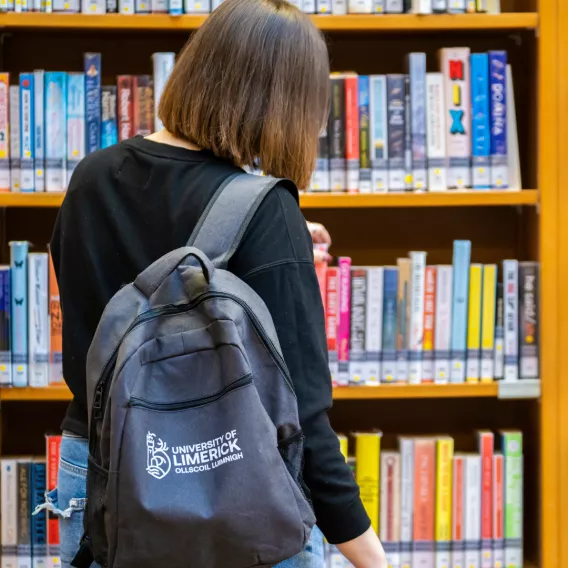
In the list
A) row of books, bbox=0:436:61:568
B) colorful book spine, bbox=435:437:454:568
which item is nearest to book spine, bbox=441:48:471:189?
colorful book spine, bbox=435:437:454:568

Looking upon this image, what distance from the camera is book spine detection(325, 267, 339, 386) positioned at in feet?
6.17

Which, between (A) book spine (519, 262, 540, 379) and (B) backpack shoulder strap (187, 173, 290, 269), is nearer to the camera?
(B) backpack shoulder strap (187, 173, 290, 269)

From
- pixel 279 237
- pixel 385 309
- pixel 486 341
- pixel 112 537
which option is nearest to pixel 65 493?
pixel 112 537

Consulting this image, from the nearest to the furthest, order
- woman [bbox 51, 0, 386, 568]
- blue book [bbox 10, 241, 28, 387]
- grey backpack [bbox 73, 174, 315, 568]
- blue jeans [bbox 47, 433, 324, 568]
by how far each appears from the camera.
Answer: grey backpack [bbox 73, 174, 315, 568] → woman [bbox 51, 0, 386, 568] → blue jeans [bbox 47, 433, 324, 568] → blue book [bbox 10, 241, 28, 387]

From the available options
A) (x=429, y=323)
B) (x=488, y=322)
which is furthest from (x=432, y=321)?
(x=488, y=322)

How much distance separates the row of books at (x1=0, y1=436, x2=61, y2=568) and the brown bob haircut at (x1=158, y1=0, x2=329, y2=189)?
1.04 m

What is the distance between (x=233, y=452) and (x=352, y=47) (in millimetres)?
1495

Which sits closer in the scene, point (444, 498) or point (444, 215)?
point (444, 498)

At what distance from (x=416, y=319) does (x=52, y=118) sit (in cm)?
89

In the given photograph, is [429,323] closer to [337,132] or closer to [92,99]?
[337,132]

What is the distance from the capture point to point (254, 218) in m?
0.97

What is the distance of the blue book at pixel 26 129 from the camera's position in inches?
72.9

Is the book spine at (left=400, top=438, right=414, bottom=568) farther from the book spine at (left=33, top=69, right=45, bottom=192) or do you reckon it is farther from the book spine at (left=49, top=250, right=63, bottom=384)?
the book spine at (left=33, top=69, right=45, bottom=192)

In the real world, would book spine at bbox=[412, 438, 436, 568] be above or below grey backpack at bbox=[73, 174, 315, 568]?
below
